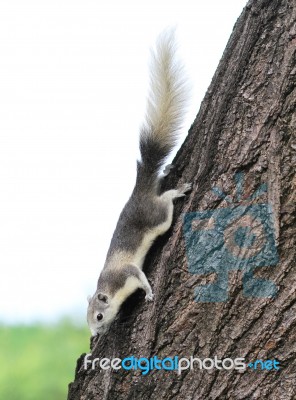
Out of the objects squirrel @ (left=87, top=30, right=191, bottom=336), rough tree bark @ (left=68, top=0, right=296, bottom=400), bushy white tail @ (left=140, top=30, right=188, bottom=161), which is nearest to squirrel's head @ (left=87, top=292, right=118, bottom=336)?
squirrel @ (left=87, top=30, right=191, bottom=336)

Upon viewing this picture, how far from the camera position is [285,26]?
198cm

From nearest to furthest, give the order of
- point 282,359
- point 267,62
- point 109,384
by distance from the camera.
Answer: point 282,359
point 267,62
point 109,384

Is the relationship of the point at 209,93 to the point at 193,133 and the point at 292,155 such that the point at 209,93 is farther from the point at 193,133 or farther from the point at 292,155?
the point at 292,155

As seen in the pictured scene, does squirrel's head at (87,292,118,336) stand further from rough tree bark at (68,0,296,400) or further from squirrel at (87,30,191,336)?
rough tree bark at (68,0,296,400)

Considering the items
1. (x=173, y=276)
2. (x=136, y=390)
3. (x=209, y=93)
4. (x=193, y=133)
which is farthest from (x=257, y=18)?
(x=136, y=390)

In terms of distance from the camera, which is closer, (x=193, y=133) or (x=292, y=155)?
(x=292, y=155)

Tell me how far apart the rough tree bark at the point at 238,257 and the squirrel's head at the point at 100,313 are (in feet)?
1.07

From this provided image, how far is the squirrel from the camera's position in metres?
2.49

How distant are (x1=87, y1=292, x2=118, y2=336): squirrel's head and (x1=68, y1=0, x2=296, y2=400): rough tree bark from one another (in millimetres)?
326

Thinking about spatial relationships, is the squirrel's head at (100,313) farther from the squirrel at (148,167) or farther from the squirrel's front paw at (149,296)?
the squirrel's front paw at (149,296)

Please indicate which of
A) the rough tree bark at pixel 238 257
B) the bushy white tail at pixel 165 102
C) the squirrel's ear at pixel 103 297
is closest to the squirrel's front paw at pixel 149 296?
the rough tree bark at pixel 238 257

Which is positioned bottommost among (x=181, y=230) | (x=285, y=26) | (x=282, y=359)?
(x=282, y=359)

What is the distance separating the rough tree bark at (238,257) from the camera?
188cm

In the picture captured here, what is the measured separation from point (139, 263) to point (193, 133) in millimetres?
590
